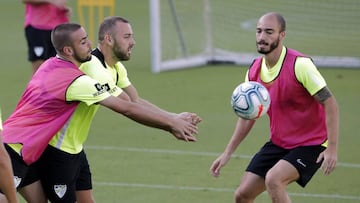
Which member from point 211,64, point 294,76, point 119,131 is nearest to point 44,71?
point 294,76

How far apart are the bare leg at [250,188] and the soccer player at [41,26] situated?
7.32 m

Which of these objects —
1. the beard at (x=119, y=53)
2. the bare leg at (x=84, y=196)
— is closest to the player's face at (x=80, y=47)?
the beard at (x=119, y=53)

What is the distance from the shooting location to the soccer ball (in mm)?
8086

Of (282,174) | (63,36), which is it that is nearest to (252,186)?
(282,174)

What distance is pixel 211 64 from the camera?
20016 mm

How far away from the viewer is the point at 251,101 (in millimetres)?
8086

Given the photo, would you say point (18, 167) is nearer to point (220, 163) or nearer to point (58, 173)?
point (58, 173)

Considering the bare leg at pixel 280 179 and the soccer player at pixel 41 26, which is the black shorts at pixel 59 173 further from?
the soccer player at pixel 41 26

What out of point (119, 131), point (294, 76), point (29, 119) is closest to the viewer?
point (29, 119)

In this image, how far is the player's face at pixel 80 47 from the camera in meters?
7.72

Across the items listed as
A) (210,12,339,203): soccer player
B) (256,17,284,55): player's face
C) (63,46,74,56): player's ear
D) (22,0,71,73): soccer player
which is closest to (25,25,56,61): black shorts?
(22,0,71,73): soccer player

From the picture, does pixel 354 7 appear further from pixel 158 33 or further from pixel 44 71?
pixel 44 71

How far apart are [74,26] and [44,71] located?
A: 1.48ft

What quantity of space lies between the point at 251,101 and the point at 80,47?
1.56 metres
